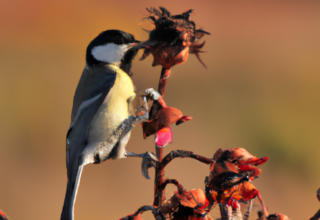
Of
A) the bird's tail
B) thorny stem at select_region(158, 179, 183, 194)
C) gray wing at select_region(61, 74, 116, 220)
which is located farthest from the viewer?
gray wing at select_region(61, 74, 116, 220)

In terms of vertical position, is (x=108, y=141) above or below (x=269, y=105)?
above

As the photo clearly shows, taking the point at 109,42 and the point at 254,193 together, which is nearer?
the point at 254,193

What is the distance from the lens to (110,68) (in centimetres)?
97

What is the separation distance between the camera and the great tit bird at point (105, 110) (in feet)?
2.89

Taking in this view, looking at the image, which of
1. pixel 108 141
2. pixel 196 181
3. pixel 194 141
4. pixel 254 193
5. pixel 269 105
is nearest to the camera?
pixel 254 193

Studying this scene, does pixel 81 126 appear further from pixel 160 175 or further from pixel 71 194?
pixel 160 175

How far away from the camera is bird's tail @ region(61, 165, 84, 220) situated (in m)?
0.71

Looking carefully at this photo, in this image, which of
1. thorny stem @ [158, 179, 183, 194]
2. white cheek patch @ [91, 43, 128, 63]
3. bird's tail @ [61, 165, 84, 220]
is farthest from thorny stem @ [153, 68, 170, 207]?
white cheek patch @ [91, 43, 128, 63]

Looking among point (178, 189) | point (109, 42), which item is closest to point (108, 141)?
point (109, 42)

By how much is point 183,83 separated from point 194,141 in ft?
1.73

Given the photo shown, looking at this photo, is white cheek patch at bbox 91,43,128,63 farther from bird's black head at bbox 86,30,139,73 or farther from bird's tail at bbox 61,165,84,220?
bird's tail at bbox 61,165,84,220

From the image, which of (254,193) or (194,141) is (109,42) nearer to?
(254,193)

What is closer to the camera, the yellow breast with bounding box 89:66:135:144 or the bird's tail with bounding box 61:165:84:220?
the bird's tail with bounding box 61:165:84:220

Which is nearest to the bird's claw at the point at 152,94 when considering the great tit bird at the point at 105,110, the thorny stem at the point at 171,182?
the thorny stem at the point at 171,182
